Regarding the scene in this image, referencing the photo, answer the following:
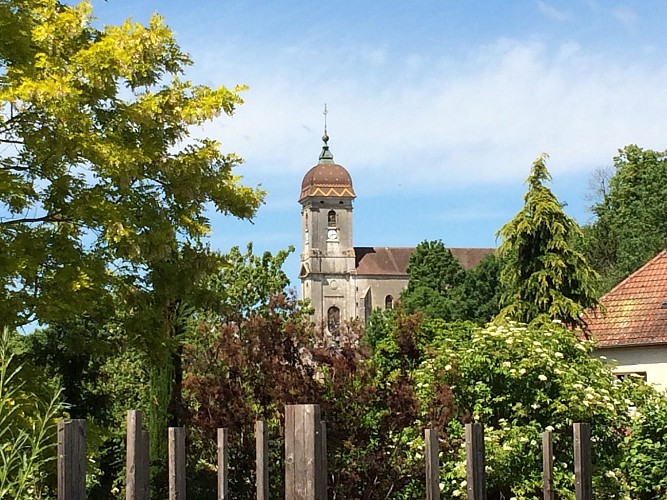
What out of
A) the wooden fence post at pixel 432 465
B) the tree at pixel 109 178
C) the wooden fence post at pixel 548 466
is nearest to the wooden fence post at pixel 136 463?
the wooden fence post at pixel 432 465

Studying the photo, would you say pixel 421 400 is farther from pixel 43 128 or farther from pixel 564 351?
pixel 43 128

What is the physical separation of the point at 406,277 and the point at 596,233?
191ft

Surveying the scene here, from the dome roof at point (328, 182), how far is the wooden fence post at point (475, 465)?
106m

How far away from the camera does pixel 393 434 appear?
1372 centimetres

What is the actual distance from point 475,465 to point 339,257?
4106 inches

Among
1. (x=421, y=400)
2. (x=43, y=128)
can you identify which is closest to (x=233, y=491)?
(x=421, y=400)

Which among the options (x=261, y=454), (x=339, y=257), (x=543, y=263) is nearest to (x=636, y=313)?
(x=543, y=263)

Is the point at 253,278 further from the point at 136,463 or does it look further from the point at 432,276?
the point at 432,276

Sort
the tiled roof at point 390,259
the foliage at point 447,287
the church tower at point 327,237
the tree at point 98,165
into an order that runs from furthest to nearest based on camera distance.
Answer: the tiled roof at point 390,259, the church tower at point 327,237, the foliage at point 447,287, the tree at point 98,165

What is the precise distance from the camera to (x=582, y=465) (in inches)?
208

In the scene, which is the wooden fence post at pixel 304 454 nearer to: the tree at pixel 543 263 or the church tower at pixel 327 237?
the tree at pixel 543 263

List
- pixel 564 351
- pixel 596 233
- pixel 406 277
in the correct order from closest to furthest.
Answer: pixel 564 351
pixel 596 233
pixel 406 277

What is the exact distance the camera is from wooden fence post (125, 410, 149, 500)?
13.1 feet

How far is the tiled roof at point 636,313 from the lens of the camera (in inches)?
1088
